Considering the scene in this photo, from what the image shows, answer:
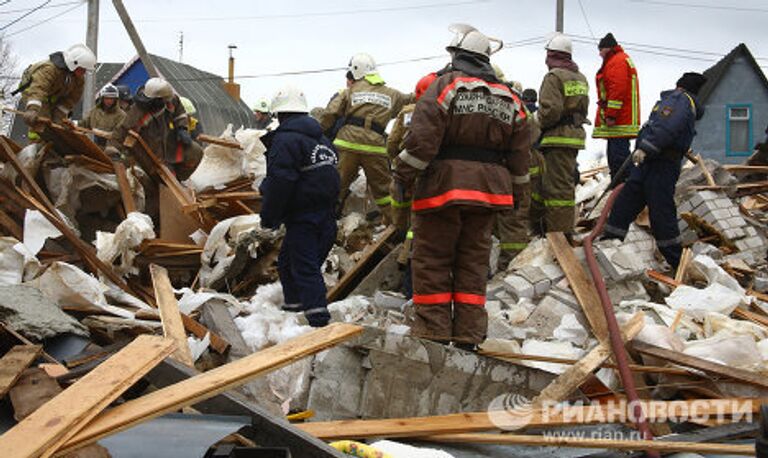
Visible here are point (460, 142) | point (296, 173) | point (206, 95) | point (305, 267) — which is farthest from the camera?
point (206, 95)

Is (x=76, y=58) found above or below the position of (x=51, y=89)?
above

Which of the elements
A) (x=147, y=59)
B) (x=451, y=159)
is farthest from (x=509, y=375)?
(x=147, y=59)

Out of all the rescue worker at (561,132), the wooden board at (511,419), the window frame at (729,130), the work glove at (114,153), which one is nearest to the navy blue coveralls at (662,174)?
the rescue worker at (561,132)

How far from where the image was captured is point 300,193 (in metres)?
6.80

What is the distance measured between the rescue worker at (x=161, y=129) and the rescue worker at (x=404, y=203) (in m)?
2.61

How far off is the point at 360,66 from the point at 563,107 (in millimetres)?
2193

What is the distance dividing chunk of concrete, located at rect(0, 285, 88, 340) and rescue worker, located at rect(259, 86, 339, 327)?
1.85 meters

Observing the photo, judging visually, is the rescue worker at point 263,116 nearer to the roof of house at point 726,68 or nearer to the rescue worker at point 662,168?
the rescue worker at point 662,168

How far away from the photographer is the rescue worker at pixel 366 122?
945cm

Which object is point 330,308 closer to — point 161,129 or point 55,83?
point 161,129

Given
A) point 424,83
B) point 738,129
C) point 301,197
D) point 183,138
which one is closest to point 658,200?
point 424,83

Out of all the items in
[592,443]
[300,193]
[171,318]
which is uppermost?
[300,193]

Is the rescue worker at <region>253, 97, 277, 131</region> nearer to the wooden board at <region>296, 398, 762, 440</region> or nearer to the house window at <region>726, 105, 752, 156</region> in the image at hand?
the wooden board at <region>296, 398, 762, 440</region>

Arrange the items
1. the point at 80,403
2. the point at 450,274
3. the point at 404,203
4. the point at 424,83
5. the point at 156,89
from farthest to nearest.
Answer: the point at 156,89, the point at 404,203, the point at 424,83, the point at 450,274, the point at 80,403
